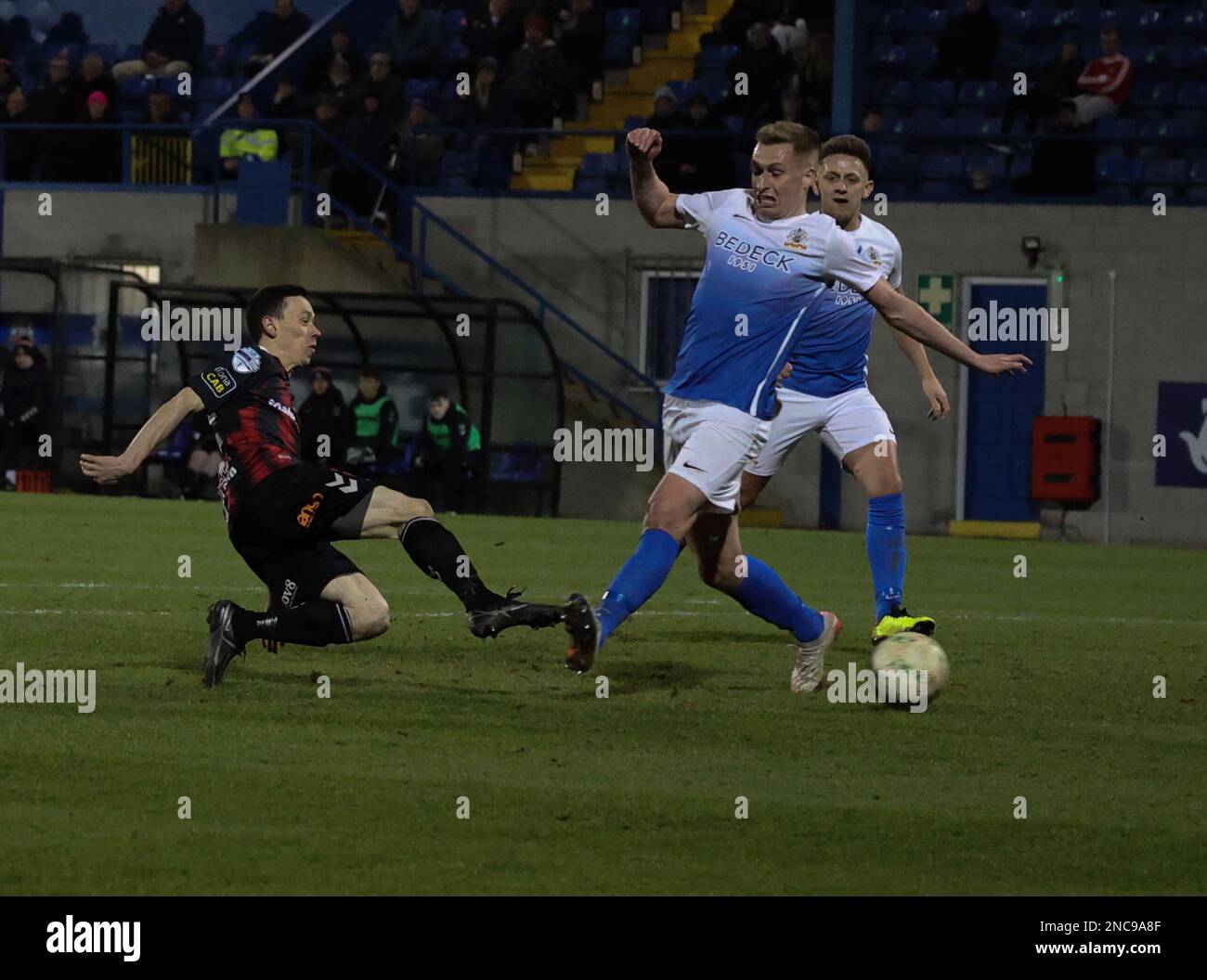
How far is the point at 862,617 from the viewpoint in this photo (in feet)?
41.0

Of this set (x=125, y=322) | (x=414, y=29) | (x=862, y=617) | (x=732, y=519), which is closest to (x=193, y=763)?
(x=732, y=519)

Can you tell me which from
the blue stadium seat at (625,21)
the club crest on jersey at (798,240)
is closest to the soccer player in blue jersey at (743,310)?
the club crest on jersey at (798,240)

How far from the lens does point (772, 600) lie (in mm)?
8836

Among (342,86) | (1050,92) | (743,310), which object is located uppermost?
(342,86)

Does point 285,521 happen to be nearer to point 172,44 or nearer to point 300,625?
point 300,625

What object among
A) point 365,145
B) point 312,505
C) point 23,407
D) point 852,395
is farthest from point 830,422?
point 365,145

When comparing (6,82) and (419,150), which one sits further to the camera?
(6,82)

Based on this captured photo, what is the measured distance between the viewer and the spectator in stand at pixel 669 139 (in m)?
23.6

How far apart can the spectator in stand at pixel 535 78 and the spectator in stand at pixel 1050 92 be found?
5.43 metres

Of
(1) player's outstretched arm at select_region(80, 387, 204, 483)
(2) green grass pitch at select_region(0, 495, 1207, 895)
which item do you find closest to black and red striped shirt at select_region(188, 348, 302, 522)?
(1) player's outstretched arm at select_region(80, 387, 204, 483)

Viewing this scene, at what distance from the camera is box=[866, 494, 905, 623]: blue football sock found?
9.69 m

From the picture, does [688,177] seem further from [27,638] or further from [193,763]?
[193,763]

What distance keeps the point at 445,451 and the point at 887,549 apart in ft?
41.6
